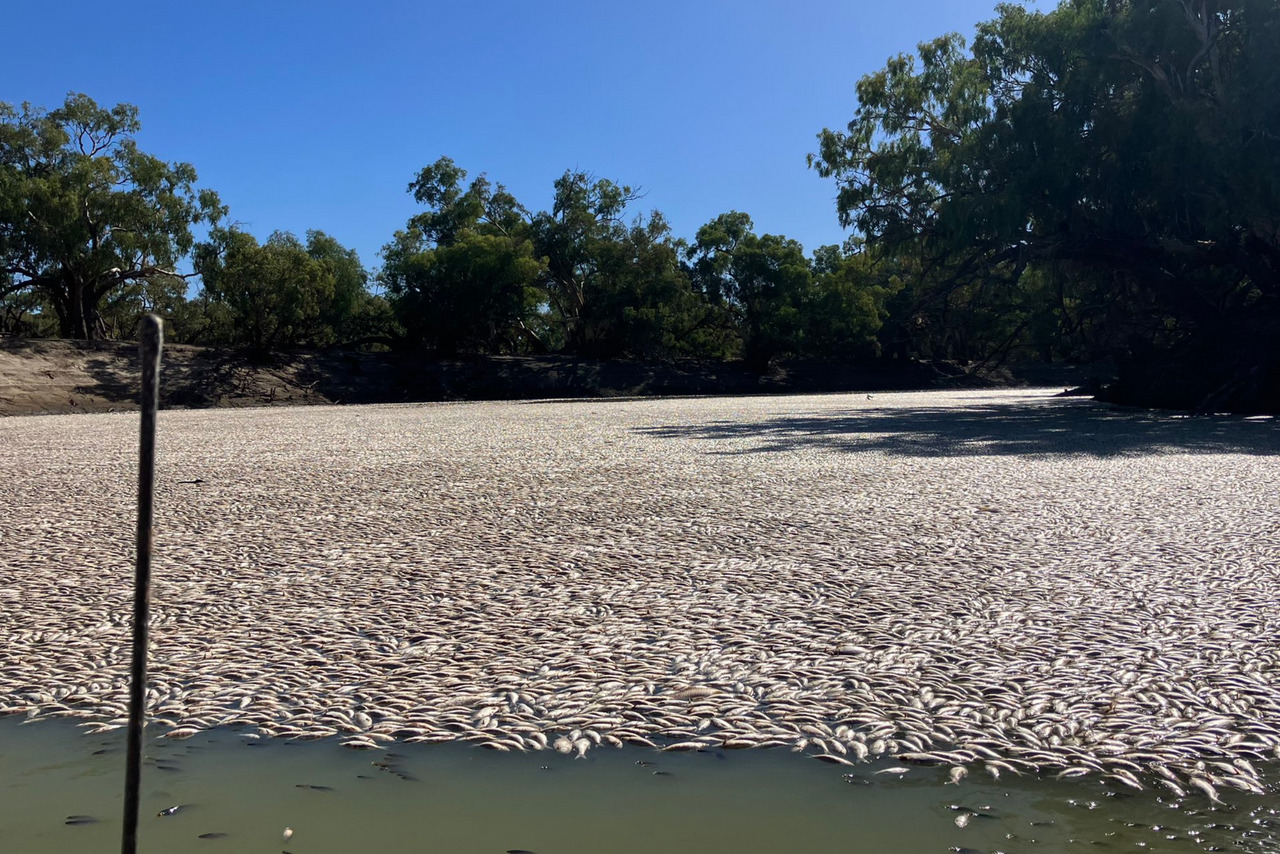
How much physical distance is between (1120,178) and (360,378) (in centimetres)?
2685

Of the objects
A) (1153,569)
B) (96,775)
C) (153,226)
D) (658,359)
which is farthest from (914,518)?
(658,359)

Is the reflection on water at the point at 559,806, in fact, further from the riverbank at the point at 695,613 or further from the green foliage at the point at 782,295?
the green foliage at the point at 782,295

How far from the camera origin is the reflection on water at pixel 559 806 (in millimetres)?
2355

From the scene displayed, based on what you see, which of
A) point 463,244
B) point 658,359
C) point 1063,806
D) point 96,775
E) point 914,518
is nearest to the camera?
point 1063,806

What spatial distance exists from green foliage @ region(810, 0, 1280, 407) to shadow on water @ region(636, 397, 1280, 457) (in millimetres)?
3577

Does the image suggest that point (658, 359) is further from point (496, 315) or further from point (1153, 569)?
point (1153, 569)

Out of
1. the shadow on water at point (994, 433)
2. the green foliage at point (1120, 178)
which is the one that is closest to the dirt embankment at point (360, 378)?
the green foliage at point (1120, 178)

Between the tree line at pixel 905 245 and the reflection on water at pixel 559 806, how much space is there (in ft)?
62.6

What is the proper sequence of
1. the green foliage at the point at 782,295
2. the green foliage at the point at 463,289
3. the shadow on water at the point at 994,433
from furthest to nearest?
the green foliage at the point at 782,295 → the green foliage at the point at 463,289 → the shadow on water at the point at 994,433

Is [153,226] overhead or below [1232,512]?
overhead

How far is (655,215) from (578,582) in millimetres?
43933

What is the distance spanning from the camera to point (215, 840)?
237 cm

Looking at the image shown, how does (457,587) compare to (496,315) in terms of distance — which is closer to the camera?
(457,587)

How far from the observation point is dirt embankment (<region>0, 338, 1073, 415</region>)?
29.7m
